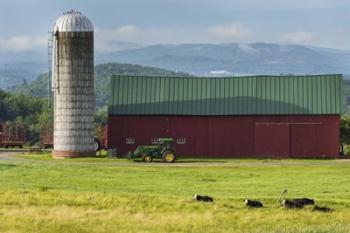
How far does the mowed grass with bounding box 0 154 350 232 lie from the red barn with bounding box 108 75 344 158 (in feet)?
28.0

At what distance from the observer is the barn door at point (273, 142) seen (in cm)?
5730

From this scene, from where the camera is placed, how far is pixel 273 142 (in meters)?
57.5

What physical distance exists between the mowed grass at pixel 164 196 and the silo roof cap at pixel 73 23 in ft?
42.5

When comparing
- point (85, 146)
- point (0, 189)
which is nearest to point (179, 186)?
point (0, 189)

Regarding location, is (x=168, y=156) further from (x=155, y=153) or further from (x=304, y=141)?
(x=304, y=141)

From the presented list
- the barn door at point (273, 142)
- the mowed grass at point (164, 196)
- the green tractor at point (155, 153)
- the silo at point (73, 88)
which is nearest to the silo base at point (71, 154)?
the silo at point (73, 88)

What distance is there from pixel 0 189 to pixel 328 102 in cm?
3274

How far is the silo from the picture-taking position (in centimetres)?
5712

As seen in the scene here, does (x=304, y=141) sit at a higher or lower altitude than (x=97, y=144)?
higher

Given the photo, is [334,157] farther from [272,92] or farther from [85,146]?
[85,146]

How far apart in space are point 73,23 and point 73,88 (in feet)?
16.5

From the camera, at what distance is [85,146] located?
5731cm

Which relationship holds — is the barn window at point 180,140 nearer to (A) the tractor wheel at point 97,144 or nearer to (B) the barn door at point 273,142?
(B) the barn door at point 273,142

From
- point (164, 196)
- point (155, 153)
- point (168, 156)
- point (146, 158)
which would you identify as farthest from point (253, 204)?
point (155, 153)
